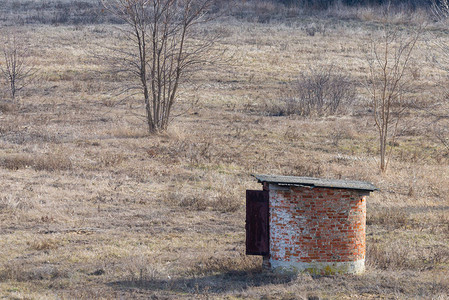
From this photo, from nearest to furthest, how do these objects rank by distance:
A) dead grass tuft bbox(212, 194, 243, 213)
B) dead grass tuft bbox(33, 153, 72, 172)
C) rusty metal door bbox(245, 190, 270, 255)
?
1. rusty metal door bbox(245, 190, 270, 255)
2. dead grass tuft bbox(212, 194, 243, 213)
3. dead grass tuft bbox(33, 153, 72, 172)

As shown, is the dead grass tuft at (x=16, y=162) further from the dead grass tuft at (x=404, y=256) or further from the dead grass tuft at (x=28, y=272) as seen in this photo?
the dead grass tuft at (x=404, y=256)

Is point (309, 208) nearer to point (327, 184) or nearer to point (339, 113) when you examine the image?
point (327, 184)

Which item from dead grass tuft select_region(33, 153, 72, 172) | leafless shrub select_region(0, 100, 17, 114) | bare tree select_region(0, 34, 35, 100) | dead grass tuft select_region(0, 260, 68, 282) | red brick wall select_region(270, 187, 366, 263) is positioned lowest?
dead grass tuft select_region(0, 260, 68, 282)

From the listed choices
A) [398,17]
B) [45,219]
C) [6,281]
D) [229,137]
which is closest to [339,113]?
[229,137]

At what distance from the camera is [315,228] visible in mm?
7766

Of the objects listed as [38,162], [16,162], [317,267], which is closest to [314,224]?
[317,267]

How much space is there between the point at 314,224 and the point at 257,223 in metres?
0.80

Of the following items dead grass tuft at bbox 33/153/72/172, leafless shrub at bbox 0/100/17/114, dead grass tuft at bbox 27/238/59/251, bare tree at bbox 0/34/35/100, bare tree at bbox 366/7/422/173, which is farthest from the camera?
bare tree at bbox 0/34/35/100

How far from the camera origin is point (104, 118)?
2298 cm

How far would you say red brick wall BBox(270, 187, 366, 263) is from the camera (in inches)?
306

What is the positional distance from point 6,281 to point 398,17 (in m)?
45.4

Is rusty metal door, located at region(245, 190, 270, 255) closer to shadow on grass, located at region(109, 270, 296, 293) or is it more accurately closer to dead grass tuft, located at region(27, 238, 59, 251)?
shadow on grass, located at region(109, 270, 296, 293)

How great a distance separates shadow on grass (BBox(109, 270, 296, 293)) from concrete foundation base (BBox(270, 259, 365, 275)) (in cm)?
11

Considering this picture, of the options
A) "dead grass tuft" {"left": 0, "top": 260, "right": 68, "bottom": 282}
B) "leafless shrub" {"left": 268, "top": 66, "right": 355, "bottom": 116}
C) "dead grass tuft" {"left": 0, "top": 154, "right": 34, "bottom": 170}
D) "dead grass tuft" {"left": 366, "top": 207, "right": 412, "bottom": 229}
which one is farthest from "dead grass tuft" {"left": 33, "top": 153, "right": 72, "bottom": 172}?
"leafless shrub" {"left": 268, "top": 66, "right": 355, "bottom": 116}
